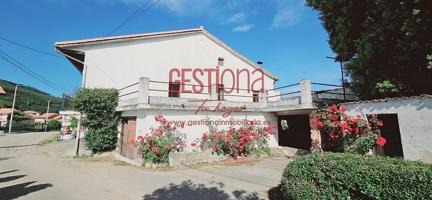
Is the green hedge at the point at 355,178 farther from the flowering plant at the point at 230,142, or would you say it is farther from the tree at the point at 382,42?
the flowering plant at the point at 230,142

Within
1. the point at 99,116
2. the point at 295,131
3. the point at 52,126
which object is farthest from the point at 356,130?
the point at 52,126

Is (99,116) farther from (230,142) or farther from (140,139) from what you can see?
(230,142)

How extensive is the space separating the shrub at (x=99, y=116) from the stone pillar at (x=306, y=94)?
1030cm

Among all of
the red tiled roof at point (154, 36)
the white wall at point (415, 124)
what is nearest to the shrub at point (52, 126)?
the red tiled roof at point (154, 36)

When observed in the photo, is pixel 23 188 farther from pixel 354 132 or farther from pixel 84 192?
pixel 354 132

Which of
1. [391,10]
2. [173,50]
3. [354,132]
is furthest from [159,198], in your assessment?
[173,50]

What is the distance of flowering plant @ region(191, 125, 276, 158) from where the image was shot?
1148 cm

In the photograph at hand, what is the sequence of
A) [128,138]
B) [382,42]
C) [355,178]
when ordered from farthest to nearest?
[128,138], [382,42], [355,178]

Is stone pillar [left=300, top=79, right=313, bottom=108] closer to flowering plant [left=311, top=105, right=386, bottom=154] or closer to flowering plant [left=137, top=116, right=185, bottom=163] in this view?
flowering plant [left=311, top=105, right=386, bottom=154]

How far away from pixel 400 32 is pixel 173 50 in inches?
522

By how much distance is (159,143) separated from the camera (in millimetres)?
10047

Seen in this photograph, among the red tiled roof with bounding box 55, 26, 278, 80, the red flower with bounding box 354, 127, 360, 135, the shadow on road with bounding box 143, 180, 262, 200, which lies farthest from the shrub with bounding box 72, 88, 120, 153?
the red flower with bounding box 354, 127, 360, 135

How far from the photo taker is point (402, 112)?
8.12 meters

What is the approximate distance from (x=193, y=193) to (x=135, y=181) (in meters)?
2.40
